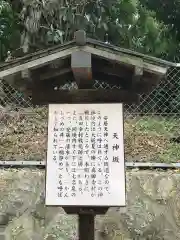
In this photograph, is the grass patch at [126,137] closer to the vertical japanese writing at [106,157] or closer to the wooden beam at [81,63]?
Answer: the vertical japanese writing at [106,157]

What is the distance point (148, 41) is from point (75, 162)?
560 cm

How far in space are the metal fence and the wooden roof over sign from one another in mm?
2312

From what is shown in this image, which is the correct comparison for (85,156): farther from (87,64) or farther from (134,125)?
(134,125)

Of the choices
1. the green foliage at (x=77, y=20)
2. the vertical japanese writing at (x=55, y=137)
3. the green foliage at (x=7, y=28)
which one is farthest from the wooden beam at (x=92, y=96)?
the green foliage at (x=7, y=28)

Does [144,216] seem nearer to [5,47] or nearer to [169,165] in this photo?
[169,165]

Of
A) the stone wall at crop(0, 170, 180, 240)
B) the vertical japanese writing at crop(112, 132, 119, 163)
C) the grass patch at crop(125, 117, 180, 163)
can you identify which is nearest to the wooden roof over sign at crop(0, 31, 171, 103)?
the vertical japanese writing at crop(112, 132, 119, 163)

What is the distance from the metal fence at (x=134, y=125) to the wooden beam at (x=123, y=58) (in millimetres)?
2594

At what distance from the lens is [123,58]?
345 centimetres

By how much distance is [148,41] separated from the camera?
861 centimetres

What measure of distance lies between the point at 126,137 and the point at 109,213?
1.37 m

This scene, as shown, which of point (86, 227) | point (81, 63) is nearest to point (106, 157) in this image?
point (86, 227)

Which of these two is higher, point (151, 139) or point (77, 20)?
point (77, 20)

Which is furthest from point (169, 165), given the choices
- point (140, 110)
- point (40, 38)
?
point (40, 38)

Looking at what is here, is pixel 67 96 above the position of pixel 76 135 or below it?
above
